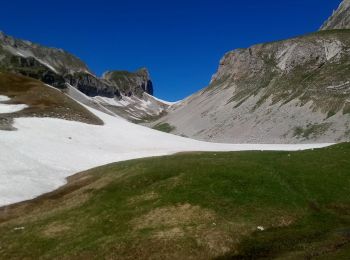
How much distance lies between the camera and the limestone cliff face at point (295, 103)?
126469 millimetres

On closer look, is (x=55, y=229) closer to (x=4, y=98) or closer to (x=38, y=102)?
(x=38, y=102)

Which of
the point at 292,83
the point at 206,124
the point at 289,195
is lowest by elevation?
the point at 289,195

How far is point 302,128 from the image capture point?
129 m

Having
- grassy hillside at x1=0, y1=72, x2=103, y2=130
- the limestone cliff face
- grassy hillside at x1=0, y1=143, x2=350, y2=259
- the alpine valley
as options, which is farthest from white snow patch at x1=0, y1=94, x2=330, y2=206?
the limestone cliff face

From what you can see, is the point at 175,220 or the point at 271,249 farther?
the point at 175,220

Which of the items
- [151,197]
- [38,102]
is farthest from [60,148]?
[151,197]

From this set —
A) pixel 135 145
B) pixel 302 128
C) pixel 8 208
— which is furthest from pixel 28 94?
pixel 302 128

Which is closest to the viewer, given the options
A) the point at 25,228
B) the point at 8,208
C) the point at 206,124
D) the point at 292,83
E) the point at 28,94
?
the point at 25,228

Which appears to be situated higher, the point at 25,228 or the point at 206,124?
the point at 206,124

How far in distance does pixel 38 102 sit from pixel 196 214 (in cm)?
5508

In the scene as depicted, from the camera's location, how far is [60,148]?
59.5 meters

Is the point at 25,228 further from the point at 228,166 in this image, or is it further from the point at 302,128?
the point at 302,128

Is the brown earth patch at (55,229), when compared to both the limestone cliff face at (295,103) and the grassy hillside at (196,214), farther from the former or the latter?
the limestone cliff face at (295,103)

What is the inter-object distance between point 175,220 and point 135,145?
3879cm
